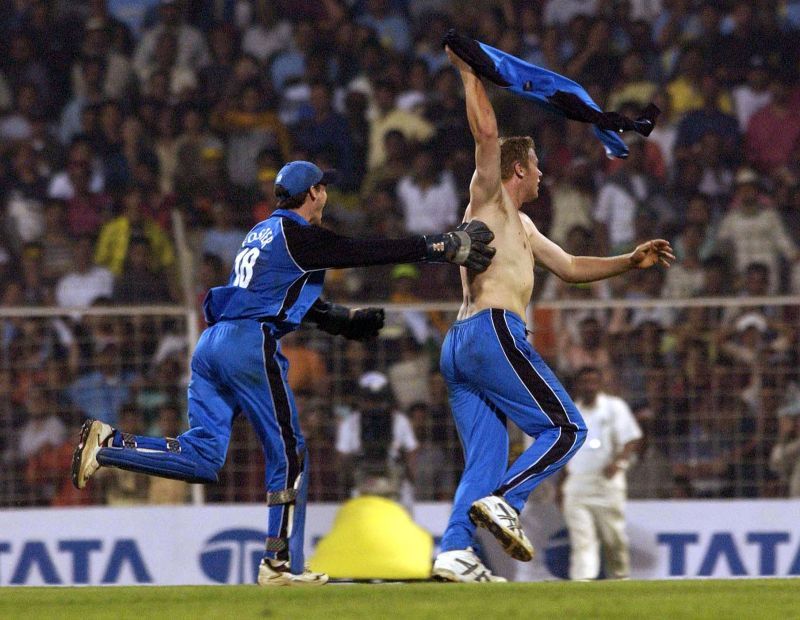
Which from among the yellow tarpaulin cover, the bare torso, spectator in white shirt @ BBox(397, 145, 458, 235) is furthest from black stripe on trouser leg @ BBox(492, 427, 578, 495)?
spectator in white shirt @ BBox(397, 145, 458, 235)

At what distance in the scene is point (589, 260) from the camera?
28.2 feet

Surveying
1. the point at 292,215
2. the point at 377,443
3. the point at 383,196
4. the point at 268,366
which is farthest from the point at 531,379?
the point at 383,196

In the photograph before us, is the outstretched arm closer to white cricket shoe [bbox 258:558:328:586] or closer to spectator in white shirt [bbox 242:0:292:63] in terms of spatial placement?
white cricket shoe [bbox 258:558:328:586]

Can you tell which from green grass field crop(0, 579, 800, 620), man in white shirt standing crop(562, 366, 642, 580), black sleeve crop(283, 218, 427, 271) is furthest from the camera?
man in white shirt standing crop(562, 366, 642, 580)

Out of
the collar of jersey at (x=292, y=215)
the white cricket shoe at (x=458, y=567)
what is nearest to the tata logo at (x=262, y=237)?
the collar of jersey at (x=292, y=215)

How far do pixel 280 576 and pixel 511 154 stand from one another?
2.47 metres

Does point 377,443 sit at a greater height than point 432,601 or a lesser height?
greater

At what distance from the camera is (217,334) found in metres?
8.08

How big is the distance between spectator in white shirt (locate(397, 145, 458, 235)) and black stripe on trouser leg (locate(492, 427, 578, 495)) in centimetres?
673

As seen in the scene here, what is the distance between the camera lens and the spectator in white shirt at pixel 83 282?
1300 cm

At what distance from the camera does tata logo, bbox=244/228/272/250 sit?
7984 mm

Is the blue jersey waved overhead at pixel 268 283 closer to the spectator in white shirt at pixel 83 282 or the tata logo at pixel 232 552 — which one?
the tata logo at pixel 232 552

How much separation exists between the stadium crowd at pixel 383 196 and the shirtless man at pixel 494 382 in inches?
154

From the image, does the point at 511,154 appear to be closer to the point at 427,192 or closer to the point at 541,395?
the point at 541,395
